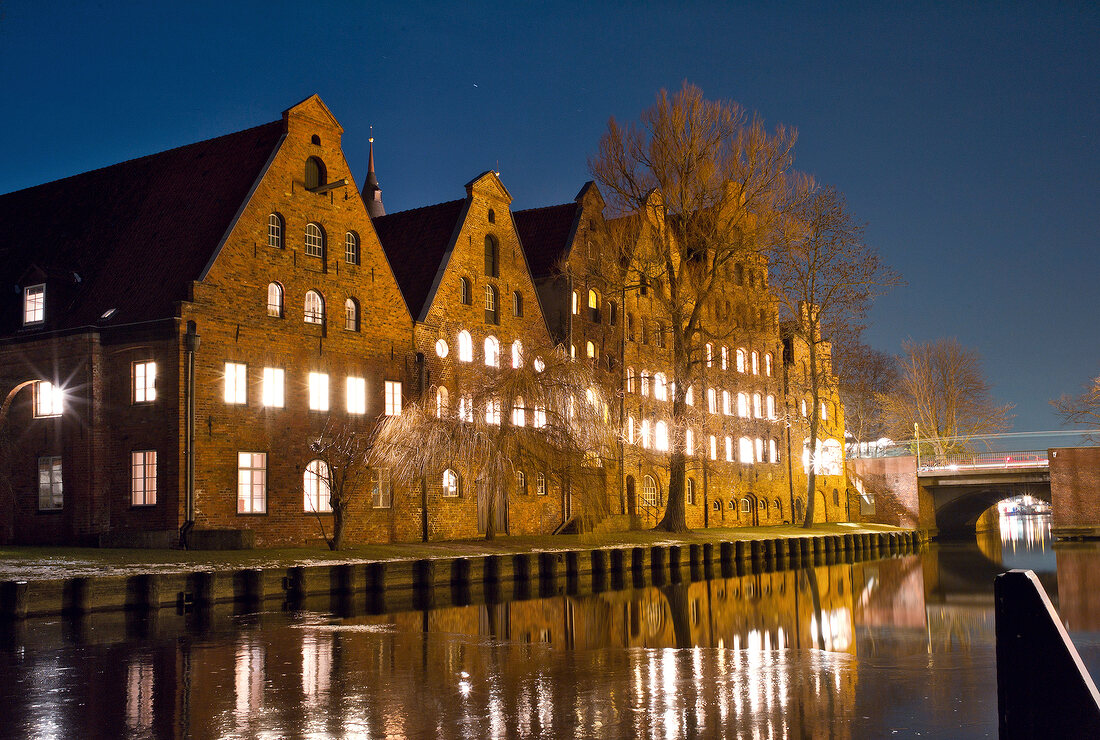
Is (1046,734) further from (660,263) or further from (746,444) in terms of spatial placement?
(746,444)

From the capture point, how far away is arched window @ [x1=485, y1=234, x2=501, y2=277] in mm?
40625

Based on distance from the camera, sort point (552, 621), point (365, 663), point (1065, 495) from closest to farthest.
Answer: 1. point (365, 663)
2. point (552, 621)
3. point (1065, 495)

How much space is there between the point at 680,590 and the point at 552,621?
326 inches

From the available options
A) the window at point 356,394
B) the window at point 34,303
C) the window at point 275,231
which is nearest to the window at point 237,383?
the window at point 275,231

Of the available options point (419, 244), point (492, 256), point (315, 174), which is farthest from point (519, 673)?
point (492, 256)

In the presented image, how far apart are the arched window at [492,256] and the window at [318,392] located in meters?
9.53

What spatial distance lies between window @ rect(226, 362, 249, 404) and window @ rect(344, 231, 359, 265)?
215 inches

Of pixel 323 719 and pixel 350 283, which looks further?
pixel 350 283

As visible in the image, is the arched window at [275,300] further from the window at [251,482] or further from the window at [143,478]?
the window at [143,478]

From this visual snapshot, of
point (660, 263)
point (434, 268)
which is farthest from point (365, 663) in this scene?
point (660, 263)

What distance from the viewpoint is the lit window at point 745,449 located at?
187ft

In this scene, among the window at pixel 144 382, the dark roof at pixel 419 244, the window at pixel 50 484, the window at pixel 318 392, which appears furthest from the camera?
the dark roof at pixel 419 244

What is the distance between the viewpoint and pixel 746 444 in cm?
5778

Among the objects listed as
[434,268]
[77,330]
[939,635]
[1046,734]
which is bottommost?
[939,635]
